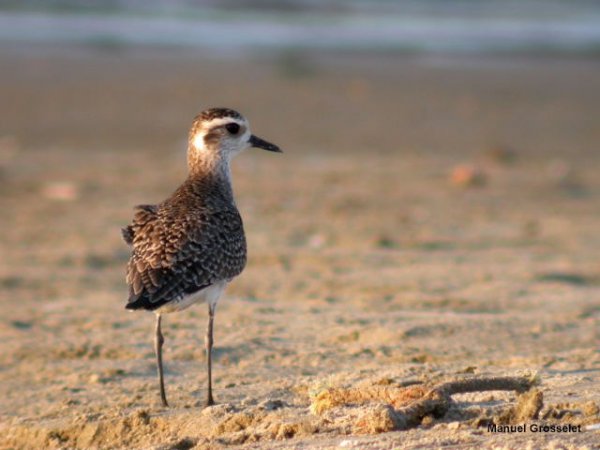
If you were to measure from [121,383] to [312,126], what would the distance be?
10.9m

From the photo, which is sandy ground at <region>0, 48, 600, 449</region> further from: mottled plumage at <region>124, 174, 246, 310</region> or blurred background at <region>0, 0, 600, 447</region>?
mottled plumage at <region>124, 174, 246, 310</region>

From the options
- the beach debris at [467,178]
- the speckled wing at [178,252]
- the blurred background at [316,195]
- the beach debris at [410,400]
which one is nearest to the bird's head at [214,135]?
the speckled wing at [178,252]

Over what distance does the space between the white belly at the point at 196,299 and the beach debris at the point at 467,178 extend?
24.9 ft

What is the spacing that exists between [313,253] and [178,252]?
14.3ft

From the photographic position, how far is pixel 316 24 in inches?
1187

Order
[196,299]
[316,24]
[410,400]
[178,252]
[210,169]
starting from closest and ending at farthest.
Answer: [410,400], [178,252], [196,299], [210,169], [316,24]

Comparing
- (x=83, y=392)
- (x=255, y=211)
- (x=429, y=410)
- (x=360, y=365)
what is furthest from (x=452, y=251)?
(x=429, y=410)

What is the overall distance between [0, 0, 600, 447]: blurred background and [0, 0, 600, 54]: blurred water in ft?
0.62

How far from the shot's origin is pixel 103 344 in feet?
25.6

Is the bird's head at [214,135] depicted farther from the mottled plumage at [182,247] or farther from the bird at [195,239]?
the mottled plumage at [182,247]

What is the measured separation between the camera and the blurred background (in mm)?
7633

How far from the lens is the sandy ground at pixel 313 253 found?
6227 millimetres

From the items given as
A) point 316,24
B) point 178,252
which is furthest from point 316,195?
point 316,24

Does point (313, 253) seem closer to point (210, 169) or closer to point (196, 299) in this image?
point (210, 169)
